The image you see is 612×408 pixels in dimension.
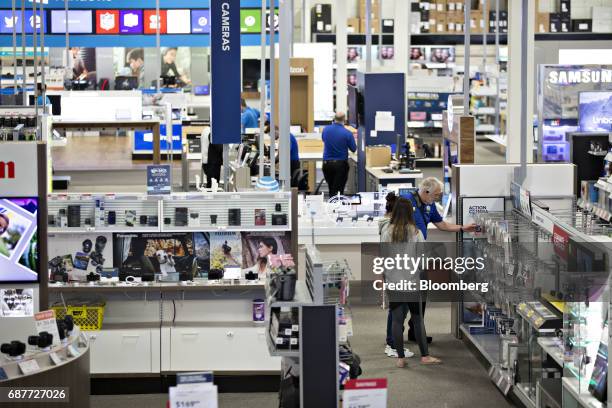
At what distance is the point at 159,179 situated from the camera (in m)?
8.29

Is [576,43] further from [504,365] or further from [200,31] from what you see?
[504,365]

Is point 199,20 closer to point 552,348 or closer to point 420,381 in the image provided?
point 420,381

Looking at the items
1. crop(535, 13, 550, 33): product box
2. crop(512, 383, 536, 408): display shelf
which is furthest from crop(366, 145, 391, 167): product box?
crop(535, 13, 550, 33): product box

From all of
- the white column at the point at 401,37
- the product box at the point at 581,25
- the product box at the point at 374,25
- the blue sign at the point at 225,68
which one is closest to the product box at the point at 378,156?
the white column at the point at 401,37

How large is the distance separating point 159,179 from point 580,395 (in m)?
3.78

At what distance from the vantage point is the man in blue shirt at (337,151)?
47.9ft

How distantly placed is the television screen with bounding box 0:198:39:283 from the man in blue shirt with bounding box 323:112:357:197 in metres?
8.06

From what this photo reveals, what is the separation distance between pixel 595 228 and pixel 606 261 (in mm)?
2393

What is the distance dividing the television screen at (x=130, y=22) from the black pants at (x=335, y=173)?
8007mm

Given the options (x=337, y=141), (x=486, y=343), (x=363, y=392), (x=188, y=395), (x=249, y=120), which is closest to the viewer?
(x=188, y=395)

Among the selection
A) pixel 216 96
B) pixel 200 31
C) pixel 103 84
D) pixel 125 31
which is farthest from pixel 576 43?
pixel 216 96

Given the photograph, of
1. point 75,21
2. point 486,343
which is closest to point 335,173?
point 486,343

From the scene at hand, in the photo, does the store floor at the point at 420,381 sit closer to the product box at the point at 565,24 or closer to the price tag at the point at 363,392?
the price tag at the point at 363,392

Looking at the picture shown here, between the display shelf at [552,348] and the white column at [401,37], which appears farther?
the white column at [401,37]
